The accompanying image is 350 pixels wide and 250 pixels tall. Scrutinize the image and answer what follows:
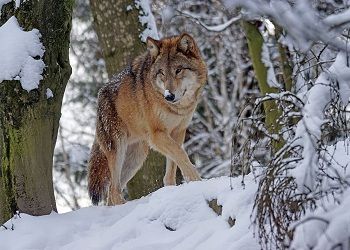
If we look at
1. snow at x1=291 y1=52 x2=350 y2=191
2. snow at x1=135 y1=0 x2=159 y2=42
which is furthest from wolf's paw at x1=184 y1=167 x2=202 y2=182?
snow at x1=291 y1=52 x2=350 y2=191

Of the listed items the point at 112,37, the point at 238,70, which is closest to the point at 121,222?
the point at 112,37

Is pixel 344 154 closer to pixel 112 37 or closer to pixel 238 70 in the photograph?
pixel 112 37

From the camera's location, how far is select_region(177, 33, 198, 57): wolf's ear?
911 centimetres

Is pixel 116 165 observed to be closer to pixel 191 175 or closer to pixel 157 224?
pixel 191 175

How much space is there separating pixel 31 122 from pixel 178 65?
220 cm

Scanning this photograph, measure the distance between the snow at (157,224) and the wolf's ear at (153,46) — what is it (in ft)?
7.33

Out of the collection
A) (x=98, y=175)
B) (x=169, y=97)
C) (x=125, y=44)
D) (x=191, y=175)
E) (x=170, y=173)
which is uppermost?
(x=125, y=44)

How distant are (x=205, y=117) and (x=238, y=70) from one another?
6.38ft

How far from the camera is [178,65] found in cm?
913

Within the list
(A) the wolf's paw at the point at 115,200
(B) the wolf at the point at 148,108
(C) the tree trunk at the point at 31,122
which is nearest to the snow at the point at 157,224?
(C) the tree trunk at the point at 31,122

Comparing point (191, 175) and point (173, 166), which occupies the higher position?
point (173, 166)

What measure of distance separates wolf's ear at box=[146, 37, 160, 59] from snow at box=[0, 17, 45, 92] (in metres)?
1.75

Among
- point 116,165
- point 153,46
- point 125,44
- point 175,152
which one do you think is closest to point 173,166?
point 175,152

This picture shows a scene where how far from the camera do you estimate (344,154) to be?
5.96m
